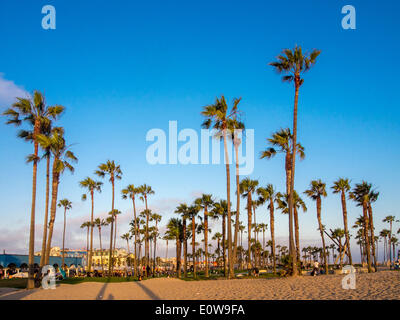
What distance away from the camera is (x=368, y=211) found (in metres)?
45.7

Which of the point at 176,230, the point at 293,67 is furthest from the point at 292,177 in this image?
the point at 176,230

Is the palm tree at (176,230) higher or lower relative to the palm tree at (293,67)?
lower

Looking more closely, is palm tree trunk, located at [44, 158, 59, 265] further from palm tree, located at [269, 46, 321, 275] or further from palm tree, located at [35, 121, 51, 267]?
palm tree, located at [269, 46, 321, 275]

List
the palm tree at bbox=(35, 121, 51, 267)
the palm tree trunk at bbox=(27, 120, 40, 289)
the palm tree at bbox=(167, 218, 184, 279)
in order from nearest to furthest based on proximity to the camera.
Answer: the palm tree trunk at bbox=(27, 120, 40, 289), the palm tree at bbox=(35, 121, 51, 267), the palm tree at bbox=(167, 218, 184, 279)

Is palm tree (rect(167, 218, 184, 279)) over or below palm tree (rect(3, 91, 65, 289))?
below

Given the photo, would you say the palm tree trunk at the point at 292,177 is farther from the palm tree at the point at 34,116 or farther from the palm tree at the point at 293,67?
the palm tree at the point at 34,116

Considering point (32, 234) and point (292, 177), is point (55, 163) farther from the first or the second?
point (292, 177)

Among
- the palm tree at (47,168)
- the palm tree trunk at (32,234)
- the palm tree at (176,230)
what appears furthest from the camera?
the palm tree at (176,230)

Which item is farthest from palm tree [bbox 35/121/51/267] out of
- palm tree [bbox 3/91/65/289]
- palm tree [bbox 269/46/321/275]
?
palm tree [bbox 269/46/321/275]

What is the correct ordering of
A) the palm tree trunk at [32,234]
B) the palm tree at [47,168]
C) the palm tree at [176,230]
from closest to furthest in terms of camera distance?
the palm tree trunk at [32,234]
the palm tree at [47,168]
the palm tree at [176,230]

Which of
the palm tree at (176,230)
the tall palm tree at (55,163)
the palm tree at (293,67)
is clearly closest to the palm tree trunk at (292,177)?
the palm tree at (293,67)

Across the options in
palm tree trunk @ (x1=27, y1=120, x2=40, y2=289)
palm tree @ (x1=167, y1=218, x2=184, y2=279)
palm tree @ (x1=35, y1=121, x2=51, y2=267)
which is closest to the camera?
palm tree trunk @ (x1=27, y1=120, x2=40, y2=289)

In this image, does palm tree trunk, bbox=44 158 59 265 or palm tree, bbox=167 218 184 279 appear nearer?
palm tree trunk, bbox=44 158 59 265
